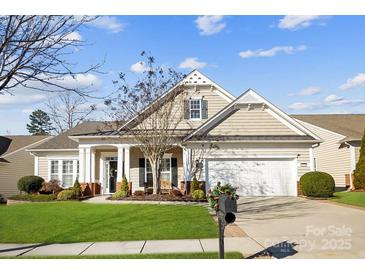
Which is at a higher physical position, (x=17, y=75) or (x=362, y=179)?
(x=17, y=75)

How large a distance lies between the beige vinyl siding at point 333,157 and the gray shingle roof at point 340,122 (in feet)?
1.77

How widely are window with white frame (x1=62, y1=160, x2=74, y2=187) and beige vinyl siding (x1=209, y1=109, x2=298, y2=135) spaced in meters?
10.3

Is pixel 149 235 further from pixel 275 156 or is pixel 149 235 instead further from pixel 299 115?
pixel 299 115

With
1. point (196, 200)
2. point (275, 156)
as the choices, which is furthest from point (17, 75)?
point (275, 156)

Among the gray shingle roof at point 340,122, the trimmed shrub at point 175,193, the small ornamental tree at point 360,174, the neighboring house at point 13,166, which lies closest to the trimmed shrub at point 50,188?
the neighboring house at point 13,166

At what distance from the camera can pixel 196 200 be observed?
18.0 metres

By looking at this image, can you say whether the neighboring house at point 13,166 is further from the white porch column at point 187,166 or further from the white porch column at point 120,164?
the white porch column at point 187,166

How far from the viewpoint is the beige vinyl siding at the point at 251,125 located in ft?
68.9

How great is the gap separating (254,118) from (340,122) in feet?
45.7

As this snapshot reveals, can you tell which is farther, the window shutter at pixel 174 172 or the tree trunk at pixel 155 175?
the window shutter at pixel 174 172

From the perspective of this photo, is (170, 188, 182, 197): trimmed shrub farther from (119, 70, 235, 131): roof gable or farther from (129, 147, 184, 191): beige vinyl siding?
(119, 70, 235, 131): roof gable

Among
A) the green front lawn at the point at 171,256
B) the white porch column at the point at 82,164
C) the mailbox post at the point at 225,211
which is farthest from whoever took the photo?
the white porch column at the point at 82,164

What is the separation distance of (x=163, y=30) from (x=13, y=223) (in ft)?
26.3

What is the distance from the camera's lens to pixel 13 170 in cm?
2828
